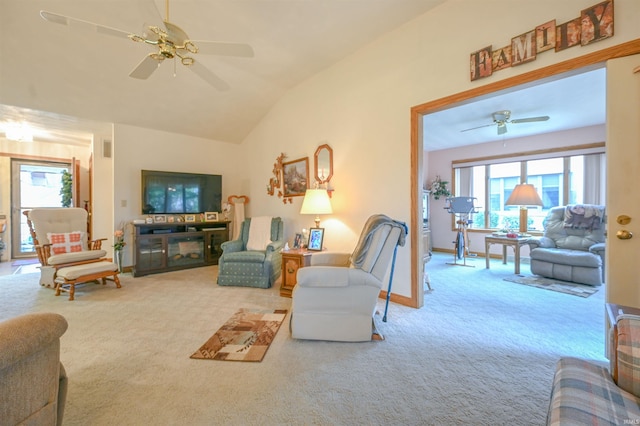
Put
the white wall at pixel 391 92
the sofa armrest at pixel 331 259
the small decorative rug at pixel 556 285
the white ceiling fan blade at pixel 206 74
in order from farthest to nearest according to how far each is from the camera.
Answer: the small decorative rug at pixel 556 285
the sofa armrest at pixel 331 259
the white ceiling fan blade at pixel 206 74
the white wall at pixel 391 92

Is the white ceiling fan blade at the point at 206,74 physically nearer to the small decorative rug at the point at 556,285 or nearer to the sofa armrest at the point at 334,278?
the sofa armrest at the point at 334,278

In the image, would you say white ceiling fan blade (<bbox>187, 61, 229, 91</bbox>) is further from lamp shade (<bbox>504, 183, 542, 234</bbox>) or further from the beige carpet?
lamp shade (<bbox>504, 183, 542, 234</bbox>)

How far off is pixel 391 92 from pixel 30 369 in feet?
11.6

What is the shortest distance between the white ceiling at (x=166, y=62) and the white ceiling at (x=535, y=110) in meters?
1.73

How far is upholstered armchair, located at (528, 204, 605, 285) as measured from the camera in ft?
12.1

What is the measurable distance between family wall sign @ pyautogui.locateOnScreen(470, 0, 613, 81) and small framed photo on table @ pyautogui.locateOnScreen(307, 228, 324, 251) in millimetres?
2379

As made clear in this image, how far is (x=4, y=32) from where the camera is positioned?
9.52 feet

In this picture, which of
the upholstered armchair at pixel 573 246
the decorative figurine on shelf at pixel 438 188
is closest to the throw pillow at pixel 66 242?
the upholstered armchair at pixel 573 246

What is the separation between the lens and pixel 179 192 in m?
4.97

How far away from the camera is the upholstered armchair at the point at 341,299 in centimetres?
212

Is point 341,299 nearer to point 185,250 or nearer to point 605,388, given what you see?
point 605,388

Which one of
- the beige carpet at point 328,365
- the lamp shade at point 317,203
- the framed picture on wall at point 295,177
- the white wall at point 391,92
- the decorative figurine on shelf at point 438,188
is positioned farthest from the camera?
the decorative figurine on shelf at point 438,188

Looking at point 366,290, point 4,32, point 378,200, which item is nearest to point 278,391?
point 366,290

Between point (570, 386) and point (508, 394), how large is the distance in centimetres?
74
